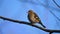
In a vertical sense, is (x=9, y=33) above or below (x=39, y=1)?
below

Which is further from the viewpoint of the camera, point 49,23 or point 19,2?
point 19,2

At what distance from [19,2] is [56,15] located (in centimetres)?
45

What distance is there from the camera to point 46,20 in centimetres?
157

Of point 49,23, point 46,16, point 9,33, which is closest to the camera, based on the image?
point 9,33

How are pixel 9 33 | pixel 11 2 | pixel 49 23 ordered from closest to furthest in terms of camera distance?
pixel 9 33, pixel 49 23, pixel 11 2

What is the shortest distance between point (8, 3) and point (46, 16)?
0.45m

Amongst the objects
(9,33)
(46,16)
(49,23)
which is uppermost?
(46,16)

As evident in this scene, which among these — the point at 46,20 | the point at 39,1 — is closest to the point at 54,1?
the point at 39,1

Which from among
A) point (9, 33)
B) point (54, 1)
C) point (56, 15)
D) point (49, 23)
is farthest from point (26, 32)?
point (54, 1)

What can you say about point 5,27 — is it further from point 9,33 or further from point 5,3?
point 5,3

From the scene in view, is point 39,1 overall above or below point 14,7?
above

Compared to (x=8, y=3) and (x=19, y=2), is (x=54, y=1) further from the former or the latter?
(x=8, y=3)

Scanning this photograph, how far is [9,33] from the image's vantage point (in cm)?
133

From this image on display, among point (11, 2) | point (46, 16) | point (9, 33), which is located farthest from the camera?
point (11, 2)
